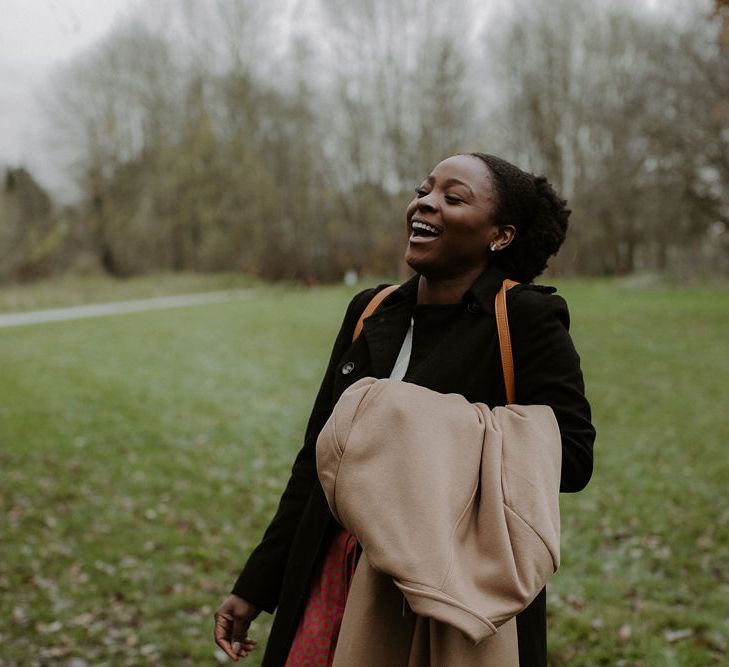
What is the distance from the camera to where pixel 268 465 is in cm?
752

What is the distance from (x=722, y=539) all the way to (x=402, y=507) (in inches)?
191

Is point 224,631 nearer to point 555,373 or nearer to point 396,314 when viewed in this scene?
point 396,314

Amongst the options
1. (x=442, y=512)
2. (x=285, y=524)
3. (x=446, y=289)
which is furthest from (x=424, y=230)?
(x=285, y=524)

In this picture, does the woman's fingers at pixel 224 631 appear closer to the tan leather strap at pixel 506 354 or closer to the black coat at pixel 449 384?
the black coat at pixel 449 384

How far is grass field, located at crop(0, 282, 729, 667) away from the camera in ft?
13.6

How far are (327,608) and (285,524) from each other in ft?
0.91

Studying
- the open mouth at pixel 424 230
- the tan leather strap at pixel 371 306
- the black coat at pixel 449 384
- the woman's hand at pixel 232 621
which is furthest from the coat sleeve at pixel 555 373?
the woman's hand at pixel 232 621

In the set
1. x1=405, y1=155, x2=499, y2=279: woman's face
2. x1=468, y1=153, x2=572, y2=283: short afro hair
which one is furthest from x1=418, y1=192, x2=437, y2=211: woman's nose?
x1=468, y1=153, x2=572, y2=283: short afro hair

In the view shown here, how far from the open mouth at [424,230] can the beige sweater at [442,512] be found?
446mm

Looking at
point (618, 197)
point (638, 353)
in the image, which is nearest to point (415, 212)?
point (638, 353)

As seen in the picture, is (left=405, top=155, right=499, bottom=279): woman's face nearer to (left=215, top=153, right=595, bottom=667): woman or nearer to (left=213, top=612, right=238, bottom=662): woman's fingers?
(left=215, top=153, right=595, bottom=667): woman

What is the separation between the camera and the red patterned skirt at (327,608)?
175cm

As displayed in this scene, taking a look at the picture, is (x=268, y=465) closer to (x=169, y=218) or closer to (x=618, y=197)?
(x=618, y=197)

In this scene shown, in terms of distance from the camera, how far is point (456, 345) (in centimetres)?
169
